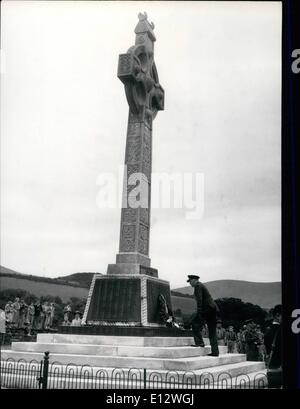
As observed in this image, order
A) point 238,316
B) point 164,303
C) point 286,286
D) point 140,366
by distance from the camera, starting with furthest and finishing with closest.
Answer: point 238,316, point 164,303, point 140,366, point 286,286

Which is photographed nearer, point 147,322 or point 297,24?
point 297,24

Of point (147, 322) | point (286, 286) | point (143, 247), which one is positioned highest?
point (143, 247)

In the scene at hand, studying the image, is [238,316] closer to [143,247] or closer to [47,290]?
[47,290]

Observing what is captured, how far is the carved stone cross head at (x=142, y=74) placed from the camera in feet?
44.9

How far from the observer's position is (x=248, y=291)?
28000 mm

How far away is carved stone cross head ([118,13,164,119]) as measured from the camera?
13.7 m

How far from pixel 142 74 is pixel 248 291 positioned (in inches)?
699

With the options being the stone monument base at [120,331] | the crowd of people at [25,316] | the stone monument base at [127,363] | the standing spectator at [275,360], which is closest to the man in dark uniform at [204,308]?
the stone monument base at [127,363]

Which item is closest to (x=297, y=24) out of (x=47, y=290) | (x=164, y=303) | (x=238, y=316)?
(x=164, y=303)

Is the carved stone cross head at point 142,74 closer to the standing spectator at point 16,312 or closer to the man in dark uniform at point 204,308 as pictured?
the man in dark uniform at point 204,308

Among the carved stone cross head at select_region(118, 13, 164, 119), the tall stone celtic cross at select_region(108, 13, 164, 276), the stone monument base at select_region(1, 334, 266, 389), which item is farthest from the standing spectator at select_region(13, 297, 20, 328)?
the carved stone cross head at select_region(118, 13, 164, 119)
